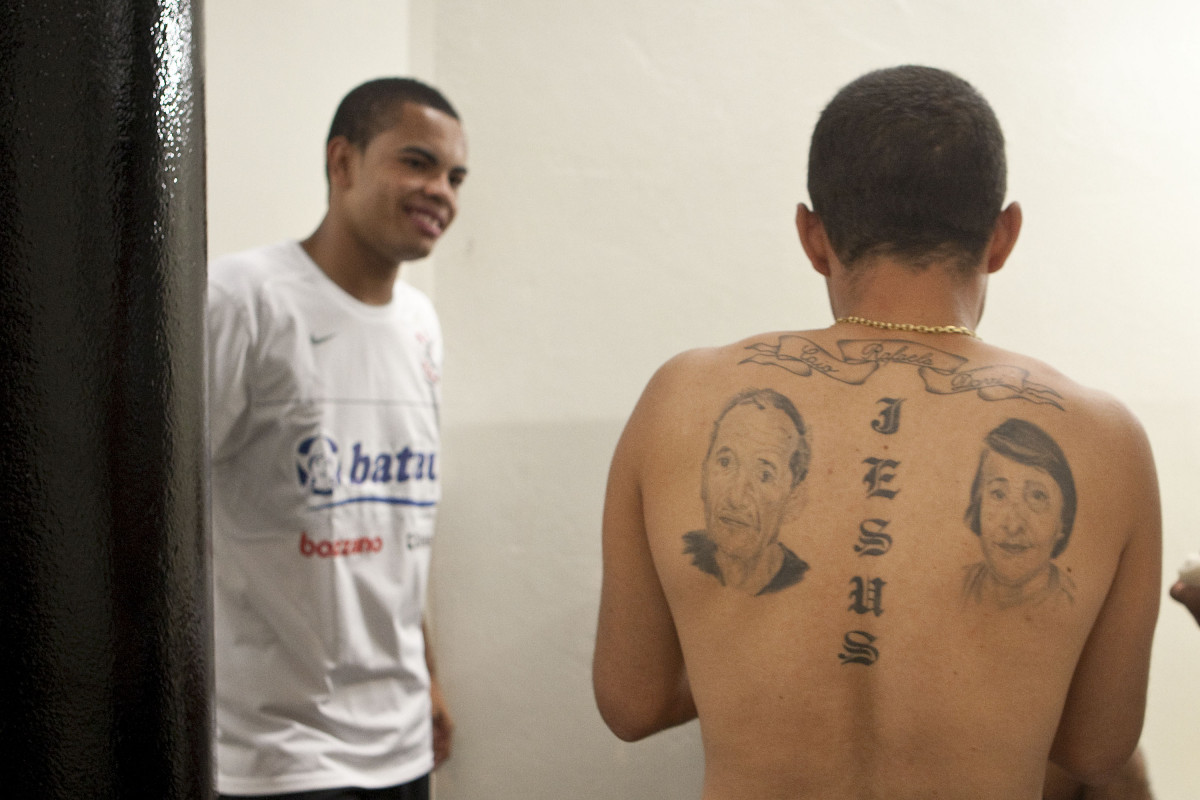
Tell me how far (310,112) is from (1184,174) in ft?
6.32

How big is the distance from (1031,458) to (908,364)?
16cm

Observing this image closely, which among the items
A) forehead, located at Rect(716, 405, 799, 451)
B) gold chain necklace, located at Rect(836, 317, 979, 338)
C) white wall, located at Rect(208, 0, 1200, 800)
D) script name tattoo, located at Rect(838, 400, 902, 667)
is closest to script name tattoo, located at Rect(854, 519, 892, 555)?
script name tattoo, located at Rect(838, 400, 902, 667)

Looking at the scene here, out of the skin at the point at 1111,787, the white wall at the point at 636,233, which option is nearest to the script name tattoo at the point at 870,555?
the skin at the point at 1111,787

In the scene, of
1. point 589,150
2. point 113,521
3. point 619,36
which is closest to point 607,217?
point 589,150

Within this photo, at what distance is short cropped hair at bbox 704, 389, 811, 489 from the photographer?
1006 millimetres

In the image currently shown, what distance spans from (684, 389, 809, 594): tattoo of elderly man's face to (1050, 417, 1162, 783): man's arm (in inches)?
14.4

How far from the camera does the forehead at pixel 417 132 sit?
1.95 metres

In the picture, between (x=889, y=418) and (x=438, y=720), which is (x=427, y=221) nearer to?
(x=438, y=720)

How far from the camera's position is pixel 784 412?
1027mm

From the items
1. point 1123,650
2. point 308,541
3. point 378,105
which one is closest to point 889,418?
point 1123,650

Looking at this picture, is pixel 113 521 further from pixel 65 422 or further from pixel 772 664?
pixel 772 664

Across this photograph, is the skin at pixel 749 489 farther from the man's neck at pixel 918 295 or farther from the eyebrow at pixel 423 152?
the eyebrow at pixel 423 152

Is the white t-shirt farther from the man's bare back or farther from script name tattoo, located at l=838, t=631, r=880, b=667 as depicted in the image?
script name tattoo, located at l=838, t=631, r=880, b=667

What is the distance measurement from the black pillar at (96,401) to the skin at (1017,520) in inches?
31.3
